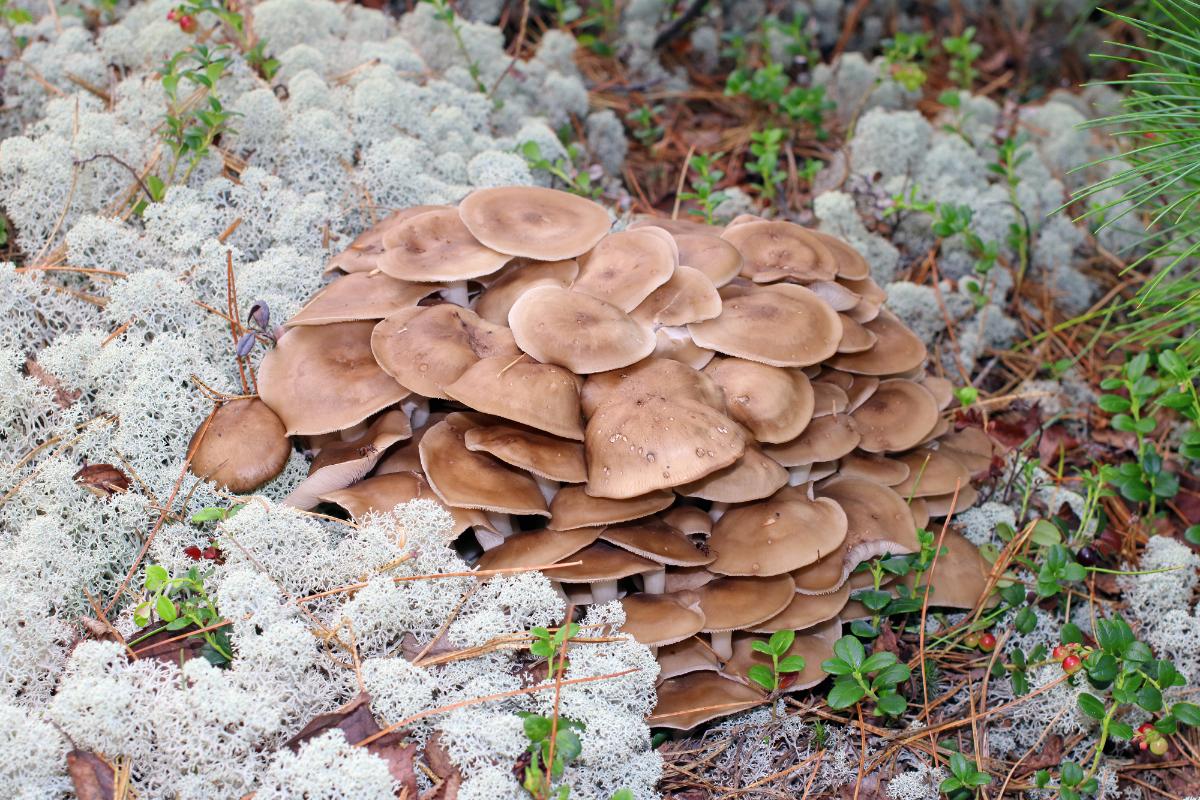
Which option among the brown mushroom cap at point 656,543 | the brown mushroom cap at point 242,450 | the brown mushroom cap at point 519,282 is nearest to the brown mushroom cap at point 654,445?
the brown mushroom cap at point 656,543

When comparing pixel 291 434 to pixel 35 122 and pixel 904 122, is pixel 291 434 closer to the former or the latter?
pixel 35 122

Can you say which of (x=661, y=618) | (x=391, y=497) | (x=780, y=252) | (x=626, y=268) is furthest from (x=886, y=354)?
(x=391, y=497)

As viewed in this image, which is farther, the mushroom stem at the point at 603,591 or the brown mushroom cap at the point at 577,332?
the mushroom stem at the point at 603,591

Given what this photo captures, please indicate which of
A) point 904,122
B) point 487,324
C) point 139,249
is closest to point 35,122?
point 139,249

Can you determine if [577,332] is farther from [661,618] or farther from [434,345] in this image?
[661,618]

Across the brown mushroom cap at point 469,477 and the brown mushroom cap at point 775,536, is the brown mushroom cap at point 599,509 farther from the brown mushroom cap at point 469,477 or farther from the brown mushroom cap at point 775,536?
the brown mushroom cap at point 775,536

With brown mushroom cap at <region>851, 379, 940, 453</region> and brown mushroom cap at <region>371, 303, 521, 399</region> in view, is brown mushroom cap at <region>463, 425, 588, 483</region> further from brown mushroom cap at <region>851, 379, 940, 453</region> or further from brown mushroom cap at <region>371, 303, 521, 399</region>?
brown mushroom cap at <region>851, 379, 940, 453</region>

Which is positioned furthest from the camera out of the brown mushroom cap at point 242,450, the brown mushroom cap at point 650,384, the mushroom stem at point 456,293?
the mushroom stem at point 456,293
